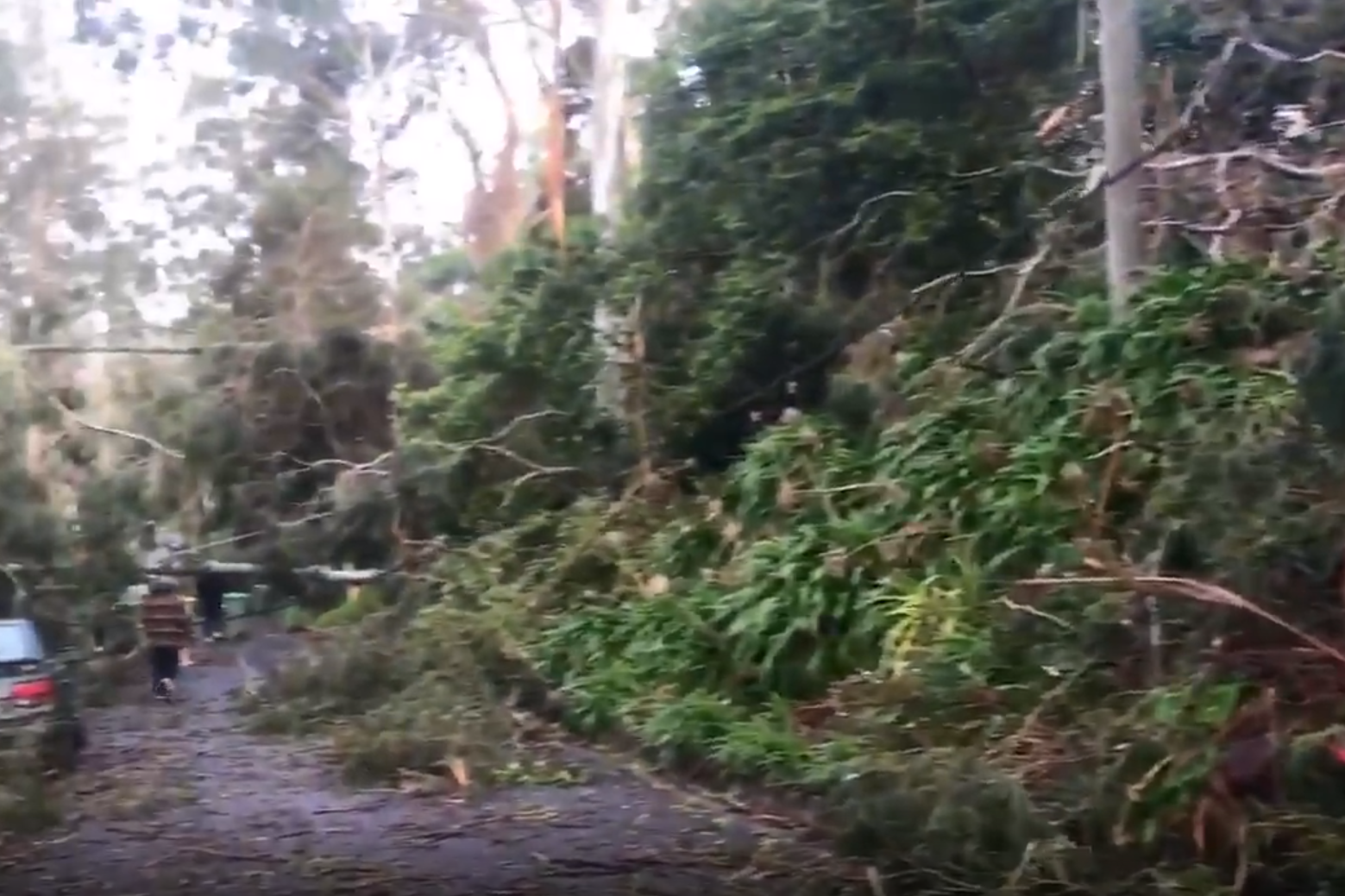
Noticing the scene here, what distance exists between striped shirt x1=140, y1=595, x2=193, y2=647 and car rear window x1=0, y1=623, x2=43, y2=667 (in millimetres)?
346

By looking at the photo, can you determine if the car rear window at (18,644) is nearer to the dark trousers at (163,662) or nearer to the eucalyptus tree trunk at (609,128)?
the dark trousers at (163,662)

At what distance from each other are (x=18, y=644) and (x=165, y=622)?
515mm

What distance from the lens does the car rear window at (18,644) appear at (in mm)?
3193

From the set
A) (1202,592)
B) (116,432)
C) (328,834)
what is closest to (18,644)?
(328,834)

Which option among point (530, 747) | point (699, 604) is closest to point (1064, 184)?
point (699, 604)

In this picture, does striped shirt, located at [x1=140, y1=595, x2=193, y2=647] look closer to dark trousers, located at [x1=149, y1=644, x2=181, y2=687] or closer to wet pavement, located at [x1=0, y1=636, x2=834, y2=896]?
dark trousers, located at [x1=149, y1=644, x2=181, y2=687]

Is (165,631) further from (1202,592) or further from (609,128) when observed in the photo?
(609,128)

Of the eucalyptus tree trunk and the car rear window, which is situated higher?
the eucalyptus tree trunk

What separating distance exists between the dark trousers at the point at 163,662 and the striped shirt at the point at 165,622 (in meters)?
0.02

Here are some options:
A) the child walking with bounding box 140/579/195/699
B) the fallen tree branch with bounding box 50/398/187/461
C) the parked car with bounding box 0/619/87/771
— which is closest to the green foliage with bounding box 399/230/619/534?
the fallen tree branch with bounding box 50/398/187/461

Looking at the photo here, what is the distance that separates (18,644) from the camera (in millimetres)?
3244

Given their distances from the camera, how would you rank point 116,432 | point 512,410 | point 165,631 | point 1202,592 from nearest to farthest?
point 1202,592, point 165,631, point 116,432, point 512,410

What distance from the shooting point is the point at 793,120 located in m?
5.08

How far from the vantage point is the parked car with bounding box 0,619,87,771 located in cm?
314
